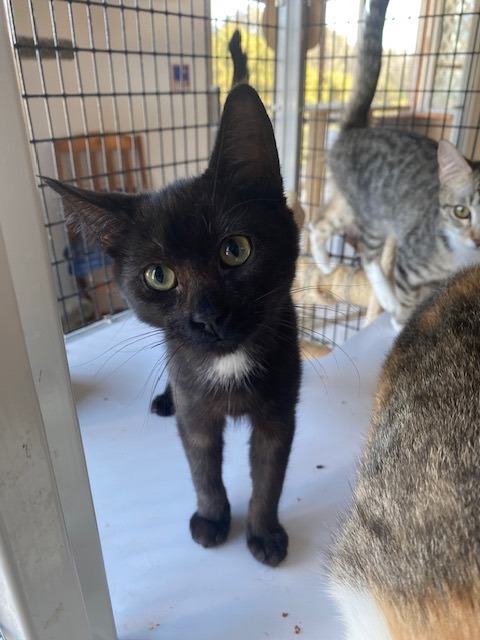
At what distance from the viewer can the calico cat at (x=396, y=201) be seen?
4.70 feet

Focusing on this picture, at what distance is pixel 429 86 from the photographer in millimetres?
2354

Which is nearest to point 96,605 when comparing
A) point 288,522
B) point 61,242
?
point 288,522

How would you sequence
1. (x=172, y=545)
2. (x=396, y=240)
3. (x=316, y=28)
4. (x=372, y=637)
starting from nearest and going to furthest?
(x=372, y=637) → (x=172, y=545) → (x=316, y=28) → (x=396, y=240)

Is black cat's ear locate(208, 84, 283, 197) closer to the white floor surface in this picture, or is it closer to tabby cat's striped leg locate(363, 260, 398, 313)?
the white floor surface

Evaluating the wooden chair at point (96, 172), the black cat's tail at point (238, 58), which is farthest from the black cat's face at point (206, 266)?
the wooden chair at point (96, 172)

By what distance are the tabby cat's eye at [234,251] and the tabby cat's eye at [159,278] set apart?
0.22 feet

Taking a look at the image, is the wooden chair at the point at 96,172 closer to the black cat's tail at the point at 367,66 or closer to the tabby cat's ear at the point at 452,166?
the black cat's tail at the point at 367,66

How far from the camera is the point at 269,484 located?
678 millimetres

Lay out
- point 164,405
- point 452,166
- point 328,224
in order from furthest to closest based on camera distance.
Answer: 1. point 328,224
2. point 452,166
3. point 164,405

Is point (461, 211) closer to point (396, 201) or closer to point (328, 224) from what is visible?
point (396, 201)

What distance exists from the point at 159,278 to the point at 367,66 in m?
1.48

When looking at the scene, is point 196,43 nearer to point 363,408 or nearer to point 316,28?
point 316,28

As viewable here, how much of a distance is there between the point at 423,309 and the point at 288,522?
39 cm

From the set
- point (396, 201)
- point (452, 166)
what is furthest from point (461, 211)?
point (396, 201)
